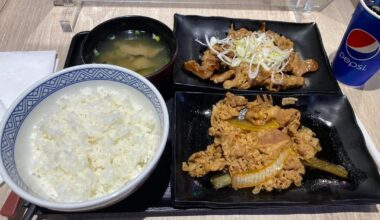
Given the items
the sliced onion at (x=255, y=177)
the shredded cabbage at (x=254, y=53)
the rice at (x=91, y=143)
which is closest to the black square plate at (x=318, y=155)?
the sliced onion at (x=255, y=177)

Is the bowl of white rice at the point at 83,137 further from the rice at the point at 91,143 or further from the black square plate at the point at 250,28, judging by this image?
the black square plate at the point at 250,28

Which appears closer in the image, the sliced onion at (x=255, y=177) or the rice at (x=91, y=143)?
the rice at (x=91, y=143)

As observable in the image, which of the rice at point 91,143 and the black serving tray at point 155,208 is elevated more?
the rice at point 91,143

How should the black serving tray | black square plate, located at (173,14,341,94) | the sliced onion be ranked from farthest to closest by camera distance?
1. black square plate, located at (173,14,341,94)
2. the sliced onion
3. the black serving tray

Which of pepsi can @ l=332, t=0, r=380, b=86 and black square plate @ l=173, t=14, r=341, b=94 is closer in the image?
pepsi can @ l=332, t=0, r=380, b=86

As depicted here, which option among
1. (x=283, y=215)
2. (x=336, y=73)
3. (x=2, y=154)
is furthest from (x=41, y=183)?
(x=336, y=73)

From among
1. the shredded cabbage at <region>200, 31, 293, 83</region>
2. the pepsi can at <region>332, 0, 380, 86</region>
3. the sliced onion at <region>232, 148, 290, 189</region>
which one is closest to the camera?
the sliced onion at <region>232, 148, 290, 189</region>

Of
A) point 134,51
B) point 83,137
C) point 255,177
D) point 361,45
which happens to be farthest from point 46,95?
point 361,45

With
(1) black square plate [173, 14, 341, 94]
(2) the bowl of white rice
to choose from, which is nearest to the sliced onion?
(2) the bowl of white rice

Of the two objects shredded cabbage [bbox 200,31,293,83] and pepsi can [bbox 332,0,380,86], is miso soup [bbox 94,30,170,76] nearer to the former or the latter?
shredded cabbage [bbox 200,31,293,83]
